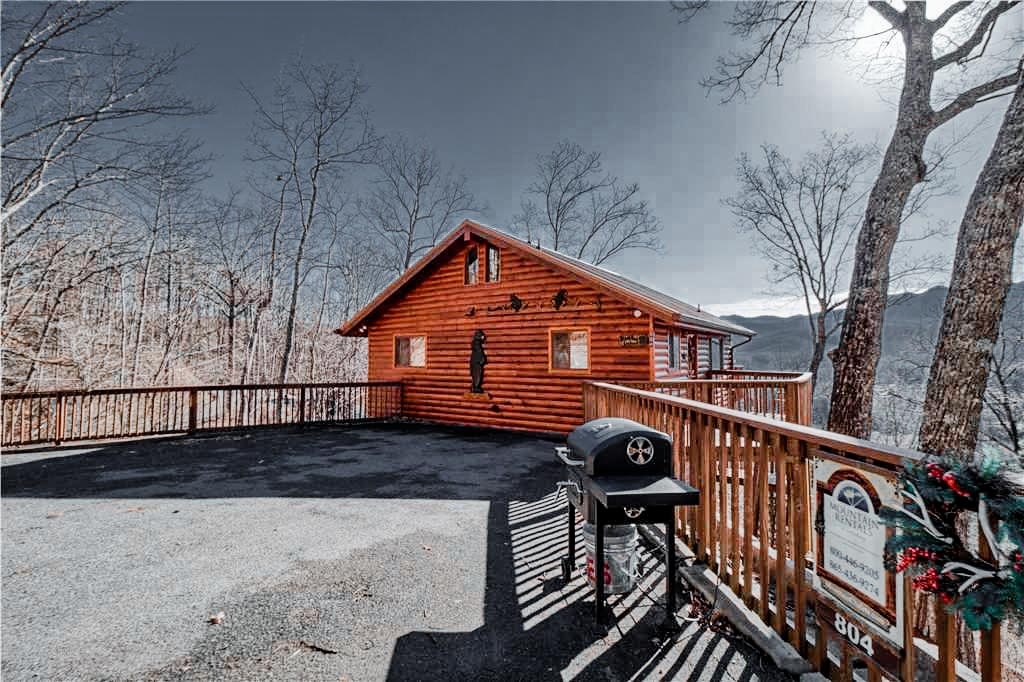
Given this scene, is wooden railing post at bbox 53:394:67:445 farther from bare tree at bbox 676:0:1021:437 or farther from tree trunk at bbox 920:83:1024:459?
tree trunk at bbox 920:83:1024:459

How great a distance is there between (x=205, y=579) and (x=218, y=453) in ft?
18.0

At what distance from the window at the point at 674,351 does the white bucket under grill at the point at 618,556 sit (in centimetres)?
866

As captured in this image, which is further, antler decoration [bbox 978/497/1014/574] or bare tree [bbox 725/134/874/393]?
bare tree [bbox 725/134/874/393]

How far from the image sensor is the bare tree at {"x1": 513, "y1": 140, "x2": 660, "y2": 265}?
2417 centimetres

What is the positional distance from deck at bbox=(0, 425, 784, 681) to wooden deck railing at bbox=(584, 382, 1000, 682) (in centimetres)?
33

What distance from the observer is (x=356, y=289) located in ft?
85.8

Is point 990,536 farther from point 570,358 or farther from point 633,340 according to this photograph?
point 570,358

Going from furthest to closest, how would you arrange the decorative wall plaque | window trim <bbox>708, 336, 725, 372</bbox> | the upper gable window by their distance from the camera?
window trim <bbox>708, 336, 725, 372</bbox>
the upper gable window
the decorative wall plaque

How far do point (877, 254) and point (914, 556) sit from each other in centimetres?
564

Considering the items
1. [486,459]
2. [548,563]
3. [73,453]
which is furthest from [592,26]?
[73,453]

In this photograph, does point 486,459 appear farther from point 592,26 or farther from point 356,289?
point 356,289

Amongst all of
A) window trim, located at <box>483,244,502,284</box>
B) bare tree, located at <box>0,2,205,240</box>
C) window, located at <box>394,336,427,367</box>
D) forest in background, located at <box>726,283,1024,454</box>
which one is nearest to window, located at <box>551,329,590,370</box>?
window trim, located at <box>483,244,502,284</box>

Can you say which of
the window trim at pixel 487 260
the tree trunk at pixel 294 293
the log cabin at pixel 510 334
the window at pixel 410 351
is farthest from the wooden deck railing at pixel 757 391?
the tree trunk at pixel 294 293

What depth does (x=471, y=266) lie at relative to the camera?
450 inches
